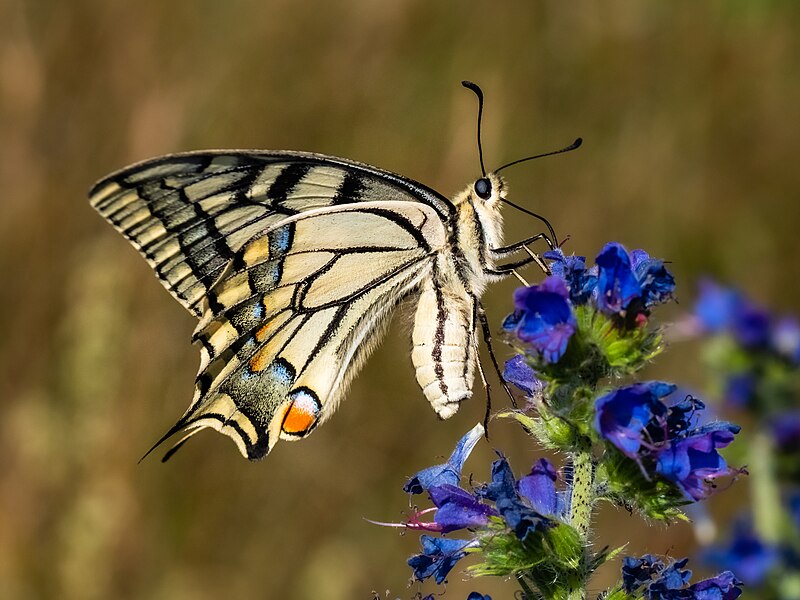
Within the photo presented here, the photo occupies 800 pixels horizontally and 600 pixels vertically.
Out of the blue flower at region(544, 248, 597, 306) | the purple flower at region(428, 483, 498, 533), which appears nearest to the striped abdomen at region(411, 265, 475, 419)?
the purple flower at region(428, 483, 498, 533)

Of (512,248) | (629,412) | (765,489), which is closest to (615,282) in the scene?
(629,412)

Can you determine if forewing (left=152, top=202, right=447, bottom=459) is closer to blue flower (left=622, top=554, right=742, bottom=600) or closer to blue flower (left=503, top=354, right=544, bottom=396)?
blue flower (left=503, top=354, right=544, bottom=396)

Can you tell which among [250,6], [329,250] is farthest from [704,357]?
[250,6]

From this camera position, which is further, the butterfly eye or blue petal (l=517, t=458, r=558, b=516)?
the butterfly eye

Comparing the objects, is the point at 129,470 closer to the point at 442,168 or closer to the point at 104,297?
the point at 104,297

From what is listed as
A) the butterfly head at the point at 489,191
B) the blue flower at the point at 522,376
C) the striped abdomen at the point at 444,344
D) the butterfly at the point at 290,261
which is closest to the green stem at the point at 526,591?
the blue flower at the point at 522,376

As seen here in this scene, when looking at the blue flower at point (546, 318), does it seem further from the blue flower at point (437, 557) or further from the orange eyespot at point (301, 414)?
the orange eyespot at point (301, 414)
